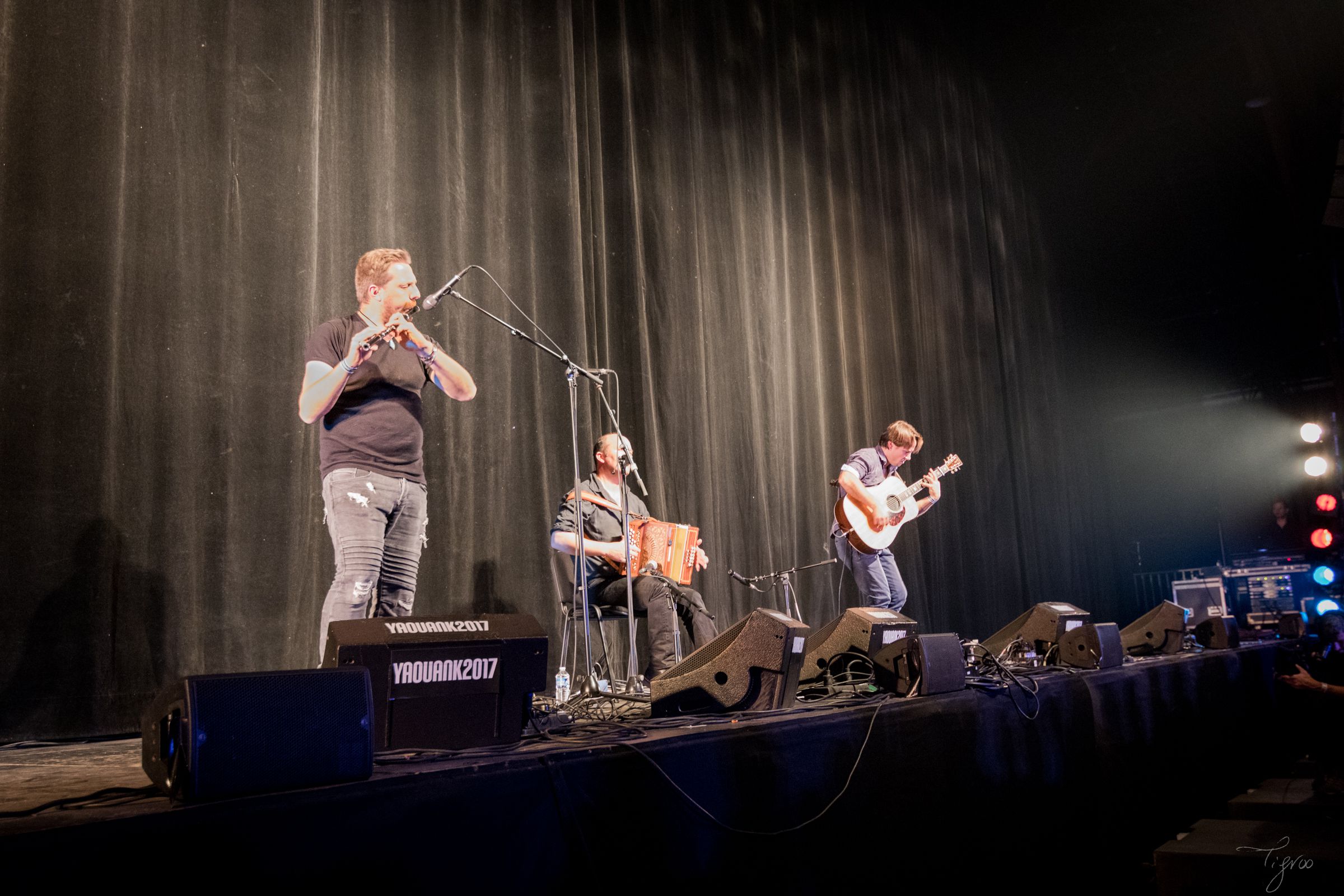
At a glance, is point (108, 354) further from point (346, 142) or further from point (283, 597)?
point (346, 142)

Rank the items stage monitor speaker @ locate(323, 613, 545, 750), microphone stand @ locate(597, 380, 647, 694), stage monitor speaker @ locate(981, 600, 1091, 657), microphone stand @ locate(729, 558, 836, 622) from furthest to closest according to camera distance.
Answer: microphone stand @ locate(729, 558, 836, 622) < stage monitor speaker @ locate(981, 600, 1091, 657) < microphone stand @ locate(597, 380, 647, 694) < stage monitor speaker @ locate(323, 613, 545, 750)

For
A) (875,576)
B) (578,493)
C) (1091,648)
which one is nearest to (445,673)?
(578,493)

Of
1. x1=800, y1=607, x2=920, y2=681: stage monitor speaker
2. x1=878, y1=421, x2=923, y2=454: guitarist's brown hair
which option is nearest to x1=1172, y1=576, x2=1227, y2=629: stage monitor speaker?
x1=878, y1=421, x2=923, y2=454: guitarist's brown hair

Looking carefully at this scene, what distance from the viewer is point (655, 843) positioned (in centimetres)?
196

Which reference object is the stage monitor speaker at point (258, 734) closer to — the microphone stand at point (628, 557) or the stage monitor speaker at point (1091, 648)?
the microphone stand at point (628, 557)

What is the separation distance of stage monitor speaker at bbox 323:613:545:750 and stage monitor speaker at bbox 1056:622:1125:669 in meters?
2.74

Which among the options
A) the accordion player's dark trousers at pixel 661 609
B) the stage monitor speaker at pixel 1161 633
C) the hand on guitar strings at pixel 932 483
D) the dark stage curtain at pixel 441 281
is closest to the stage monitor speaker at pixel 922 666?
the accordion player's dark trousers at pixel 661 609

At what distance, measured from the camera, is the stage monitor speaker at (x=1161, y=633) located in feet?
17.4

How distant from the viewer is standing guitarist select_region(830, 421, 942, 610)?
5926mm

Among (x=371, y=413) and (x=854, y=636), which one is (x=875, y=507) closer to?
(x=854, y=636)

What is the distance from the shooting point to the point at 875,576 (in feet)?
19.4

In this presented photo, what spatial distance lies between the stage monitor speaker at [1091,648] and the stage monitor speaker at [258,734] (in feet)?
10.8
